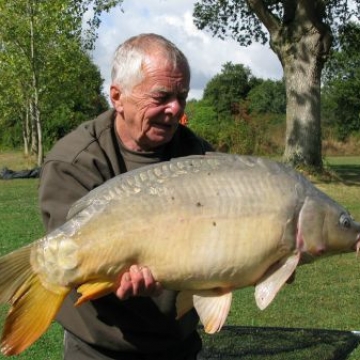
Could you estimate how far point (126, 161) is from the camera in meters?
2.83

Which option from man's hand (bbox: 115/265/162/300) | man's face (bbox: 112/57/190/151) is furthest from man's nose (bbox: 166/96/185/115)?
man's hand (bbox: 115/265/162/300)

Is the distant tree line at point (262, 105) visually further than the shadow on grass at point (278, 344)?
Yes

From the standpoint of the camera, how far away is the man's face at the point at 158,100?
266cm

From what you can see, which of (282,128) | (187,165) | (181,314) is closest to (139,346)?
Answer: (181,314)

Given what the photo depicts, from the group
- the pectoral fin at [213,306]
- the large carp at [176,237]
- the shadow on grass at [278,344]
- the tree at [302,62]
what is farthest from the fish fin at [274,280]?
the tree at [302,62]

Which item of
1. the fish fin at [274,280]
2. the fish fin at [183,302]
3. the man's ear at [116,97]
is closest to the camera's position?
the fish fin at [274,280]

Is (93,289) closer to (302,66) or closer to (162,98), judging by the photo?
(162,98)

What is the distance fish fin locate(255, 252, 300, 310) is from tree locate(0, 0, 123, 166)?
937 inches

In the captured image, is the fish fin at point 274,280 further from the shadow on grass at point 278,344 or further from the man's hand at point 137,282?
the shadow on grass at point 278,344

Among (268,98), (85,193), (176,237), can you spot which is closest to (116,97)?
(85,193)

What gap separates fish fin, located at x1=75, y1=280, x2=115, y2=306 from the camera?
7.66 ft

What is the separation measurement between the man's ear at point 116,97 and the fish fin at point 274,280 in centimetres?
86

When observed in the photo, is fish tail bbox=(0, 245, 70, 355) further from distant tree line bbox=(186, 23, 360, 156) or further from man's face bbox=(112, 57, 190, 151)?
distant tree line bbox=(186, 23, 360, 156)

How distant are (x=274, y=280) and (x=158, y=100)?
77 centimetres
